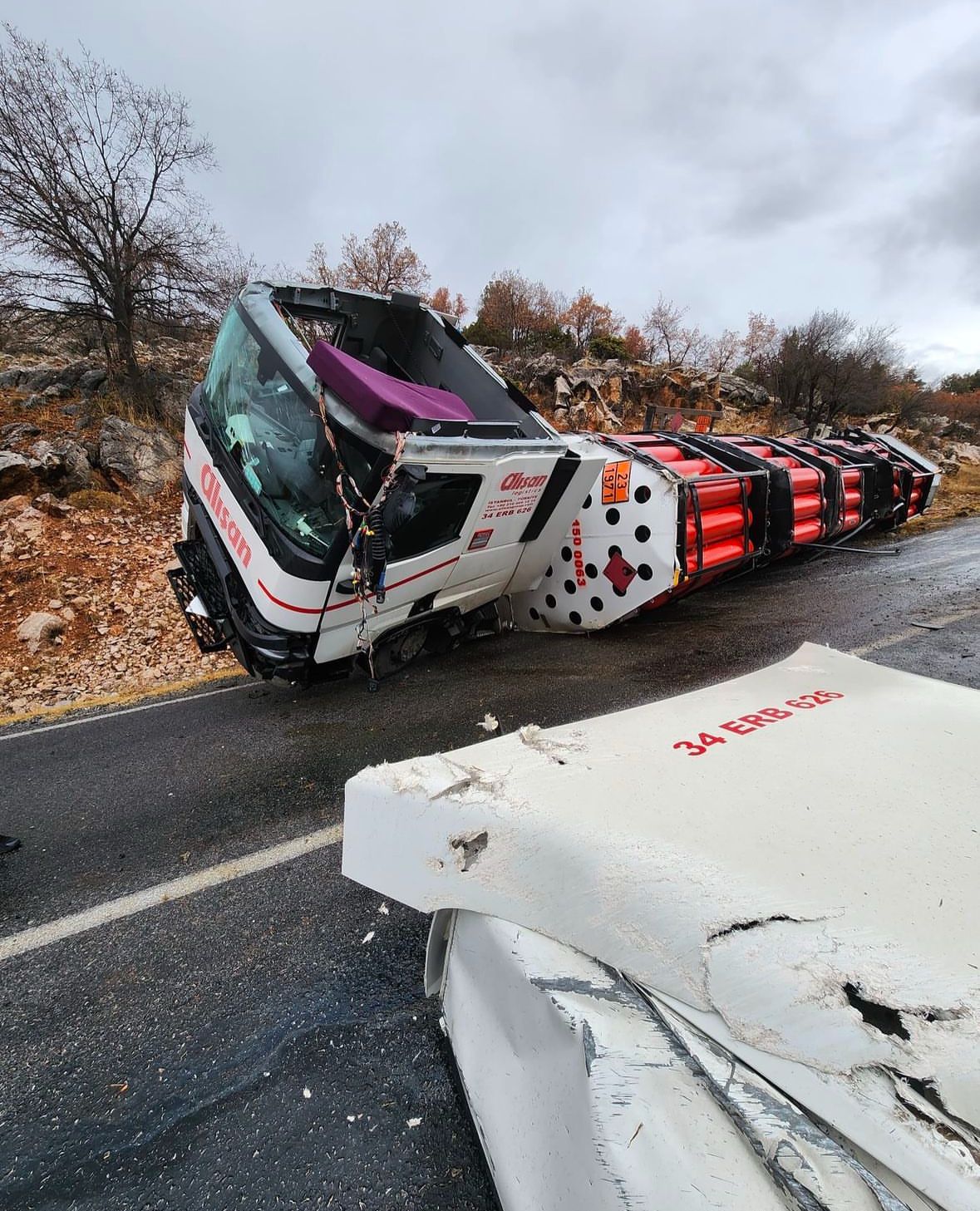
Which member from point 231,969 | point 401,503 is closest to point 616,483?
point 401,503

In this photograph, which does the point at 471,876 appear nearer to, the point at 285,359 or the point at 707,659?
the point at 285,359

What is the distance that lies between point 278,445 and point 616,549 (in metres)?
2.55

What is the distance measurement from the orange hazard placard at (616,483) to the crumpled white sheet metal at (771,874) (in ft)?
9.65

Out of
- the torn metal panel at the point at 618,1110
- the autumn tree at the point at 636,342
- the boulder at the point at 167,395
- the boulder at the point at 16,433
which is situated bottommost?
the torn metal panel at the point at 618,1110

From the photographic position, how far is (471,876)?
1.17m

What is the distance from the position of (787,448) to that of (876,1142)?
24.5 ft

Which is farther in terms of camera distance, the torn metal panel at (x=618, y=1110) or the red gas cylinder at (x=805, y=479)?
the red gas cylinder at (x=805, y=479)

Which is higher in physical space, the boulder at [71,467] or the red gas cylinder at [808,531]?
the boulder at [71,467]

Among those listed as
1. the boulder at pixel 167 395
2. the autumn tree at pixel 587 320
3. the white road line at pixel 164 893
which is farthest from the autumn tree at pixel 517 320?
the white road line at pixel 164 893

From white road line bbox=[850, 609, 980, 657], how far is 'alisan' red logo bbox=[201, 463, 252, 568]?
4311 millimetres

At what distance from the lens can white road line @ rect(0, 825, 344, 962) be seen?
2062 millimetres

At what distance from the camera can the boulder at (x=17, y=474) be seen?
7445 millimetres

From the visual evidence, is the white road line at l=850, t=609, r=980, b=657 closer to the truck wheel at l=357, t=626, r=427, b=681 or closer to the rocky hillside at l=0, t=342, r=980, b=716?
the truck wheel at l=357, t=626, r=427, b=681

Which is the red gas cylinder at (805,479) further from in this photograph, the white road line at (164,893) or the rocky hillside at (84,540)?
the rocky hillside at (84,540)
